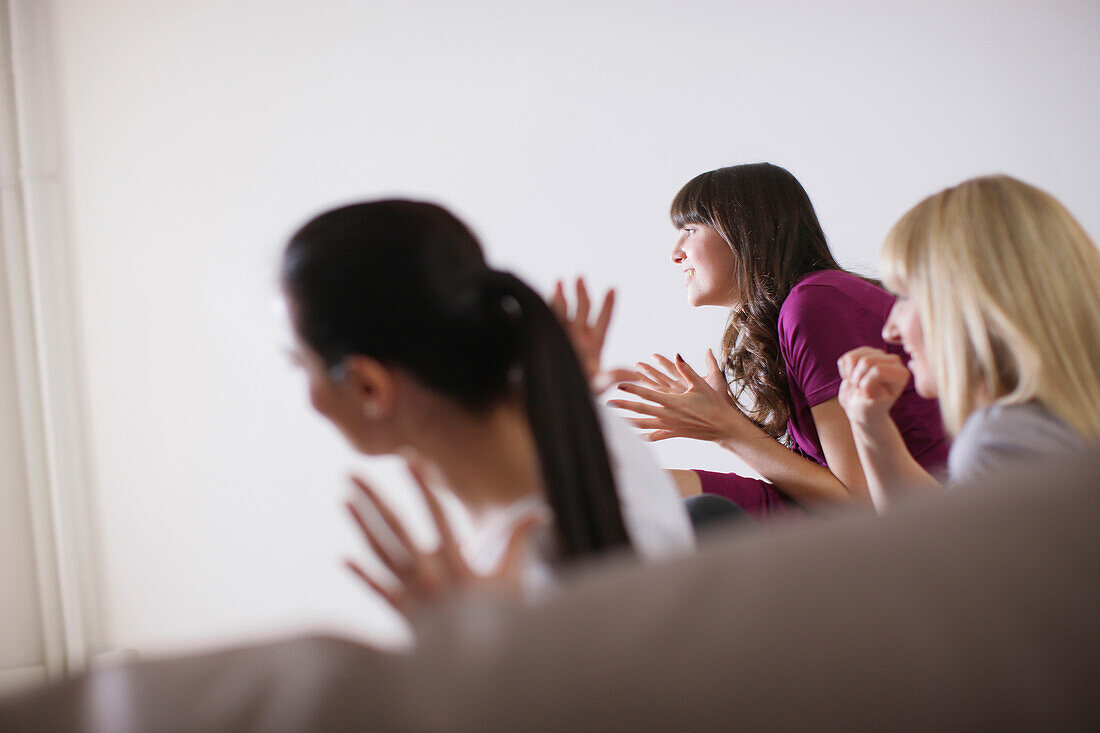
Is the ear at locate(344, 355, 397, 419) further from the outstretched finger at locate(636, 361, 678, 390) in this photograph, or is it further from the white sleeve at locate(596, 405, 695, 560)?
the outstretched finger at locate(636, 361, 678, 390)

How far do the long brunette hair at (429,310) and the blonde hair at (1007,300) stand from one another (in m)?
0.41

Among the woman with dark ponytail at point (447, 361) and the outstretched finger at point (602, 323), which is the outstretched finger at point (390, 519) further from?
the outstretched finger at point (602, 323)

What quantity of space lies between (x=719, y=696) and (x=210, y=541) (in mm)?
2406

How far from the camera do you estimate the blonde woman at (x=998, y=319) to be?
29.2 inches

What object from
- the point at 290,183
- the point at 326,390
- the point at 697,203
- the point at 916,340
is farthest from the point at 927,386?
the point at 290,183

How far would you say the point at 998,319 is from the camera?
81cm

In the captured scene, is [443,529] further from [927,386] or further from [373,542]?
[927,386]

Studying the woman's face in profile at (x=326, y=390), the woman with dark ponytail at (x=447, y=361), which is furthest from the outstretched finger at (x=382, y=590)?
the woman's face in profile at (x=326, y=390)

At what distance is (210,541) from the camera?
2.37 meters

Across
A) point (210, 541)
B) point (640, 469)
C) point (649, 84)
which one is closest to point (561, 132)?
point (649, 84)

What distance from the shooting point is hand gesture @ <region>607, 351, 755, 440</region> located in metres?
1.39

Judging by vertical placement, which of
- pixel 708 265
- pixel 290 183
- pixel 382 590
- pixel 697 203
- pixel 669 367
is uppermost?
pixel 290 183

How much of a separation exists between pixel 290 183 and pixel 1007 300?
1968 mm

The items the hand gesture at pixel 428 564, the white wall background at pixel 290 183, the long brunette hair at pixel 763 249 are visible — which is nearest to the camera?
Answer: the hand gesture at pixel 428 564
